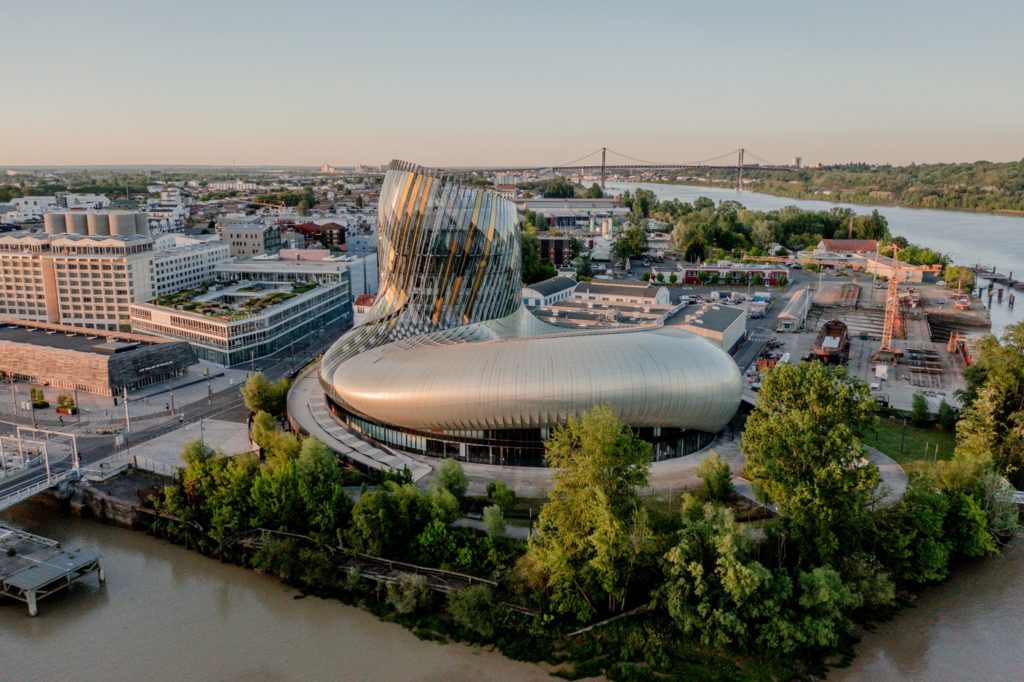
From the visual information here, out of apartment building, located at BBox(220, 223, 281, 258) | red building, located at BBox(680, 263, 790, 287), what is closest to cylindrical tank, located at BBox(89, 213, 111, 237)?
apartment building, located at BBox(220, 223, 281, 258)

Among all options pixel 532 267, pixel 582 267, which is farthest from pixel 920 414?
pixel 582 267

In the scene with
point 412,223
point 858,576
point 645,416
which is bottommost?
point 858,576

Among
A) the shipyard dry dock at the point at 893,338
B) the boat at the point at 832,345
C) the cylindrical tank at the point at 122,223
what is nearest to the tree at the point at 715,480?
Result: the shipyard dry dock at the point at 893,338

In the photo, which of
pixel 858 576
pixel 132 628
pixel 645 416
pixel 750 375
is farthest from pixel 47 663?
pixel 750 375

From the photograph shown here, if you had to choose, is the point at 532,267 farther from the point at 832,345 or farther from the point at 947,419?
the point at 947,419

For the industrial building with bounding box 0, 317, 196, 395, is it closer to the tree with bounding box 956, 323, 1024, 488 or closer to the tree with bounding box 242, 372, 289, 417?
the tree with bounding box 242, 372, 289, 417

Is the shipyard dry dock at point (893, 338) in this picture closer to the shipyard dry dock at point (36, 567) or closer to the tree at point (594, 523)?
the tree at point (594, 523)

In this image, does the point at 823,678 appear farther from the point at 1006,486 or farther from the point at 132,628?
the point at 132,628
